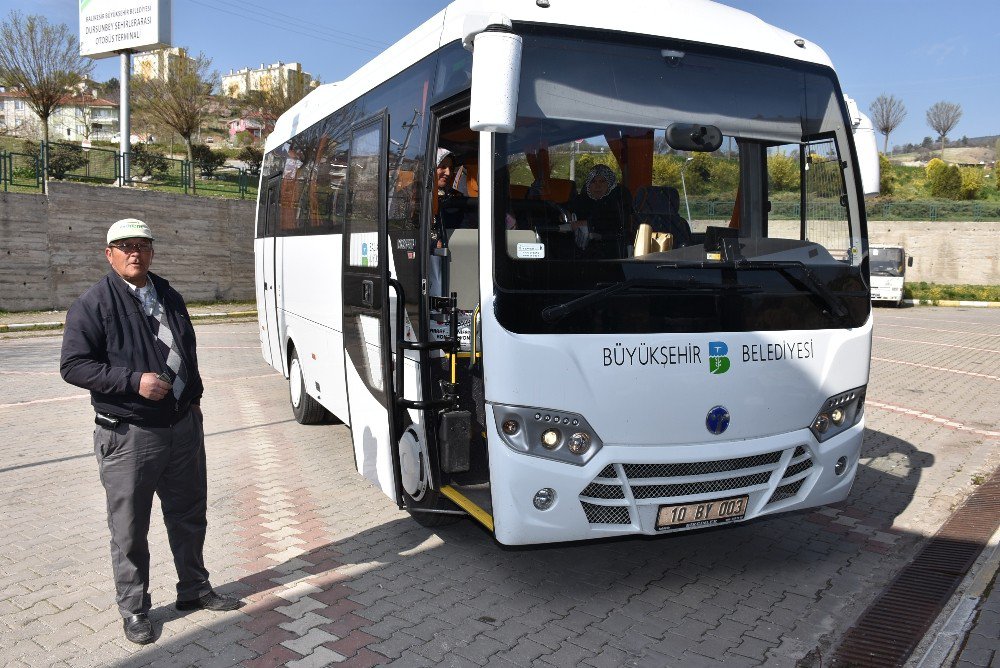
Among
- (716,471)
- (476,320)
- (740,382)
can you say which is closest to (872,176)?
(740,382)

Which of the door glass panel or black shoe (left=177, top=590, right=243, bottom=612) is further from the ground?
the door glass panel

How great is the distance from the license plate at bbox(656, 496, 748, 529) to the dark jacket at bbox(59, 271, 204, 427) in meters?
2.53

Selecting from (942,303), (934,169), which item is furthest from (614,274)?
(934,169)

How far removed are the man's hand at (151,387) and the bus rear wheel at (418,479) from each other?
5.46ft

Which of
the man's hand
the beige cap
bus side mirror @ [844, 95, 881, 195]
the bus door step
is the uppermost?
bus side mirror @ [844, 95, 881, 195]

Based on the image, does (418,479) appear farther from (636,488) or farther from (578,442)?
(636,488)

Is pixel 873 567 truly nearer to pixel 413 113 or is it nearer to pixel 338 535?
pixel 338 535

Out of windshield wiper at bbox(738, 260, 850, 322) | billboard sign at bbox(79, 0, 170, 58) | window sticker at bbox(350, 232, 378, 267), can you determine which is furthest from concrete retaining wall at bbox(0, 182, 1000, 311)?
windshield wiper at bbox(738, 260, 850, 322)

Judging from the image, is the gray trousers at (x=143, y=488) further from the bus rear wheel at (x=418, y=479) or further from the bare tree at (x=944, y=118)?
the bare tree at (x=944, y=118)

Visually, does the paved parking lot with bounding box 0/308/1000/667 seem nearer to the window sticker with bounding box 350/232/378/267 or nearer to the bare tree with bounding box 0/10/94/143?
the window sticker with bounding box 350/232/378/267

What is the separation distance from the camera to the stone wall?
2141 cm

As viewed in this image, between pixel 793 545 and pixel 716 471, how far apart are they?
1532 millimetres

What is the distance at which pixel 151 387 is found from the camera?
13.7ft

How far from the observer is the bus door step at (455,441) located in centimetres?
520
